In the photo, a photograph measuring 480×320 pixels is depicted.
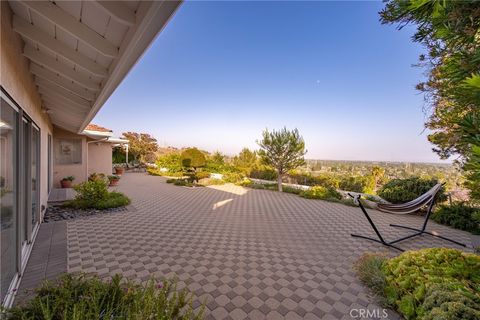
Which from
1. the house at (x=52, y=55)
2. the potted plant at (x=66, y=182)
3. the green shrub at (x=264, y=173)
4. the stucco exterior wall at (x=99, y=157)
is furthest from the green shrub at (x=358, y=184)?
the stucco exterior wall at (x=99, y=157)

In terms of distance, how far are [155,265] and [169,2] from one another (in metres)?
3.58

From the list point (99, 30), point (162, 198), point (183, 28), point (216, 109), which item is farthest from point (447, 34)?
point (216, 109)

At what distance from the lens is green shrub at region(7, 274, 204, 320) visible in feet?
5.46

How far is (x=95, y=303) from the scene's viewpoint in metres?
1.72

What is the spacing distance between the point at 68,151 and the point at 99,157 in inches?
100

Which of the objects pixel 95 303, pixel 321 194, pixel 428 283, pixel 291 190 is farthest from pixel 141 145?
pixel 428 283

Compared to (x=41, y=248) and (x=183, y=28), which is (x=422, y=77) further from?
(x=41, y=248)

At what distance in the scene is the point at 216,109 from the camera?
17.1 m

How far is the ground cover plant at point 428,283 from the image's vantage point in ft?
6.77

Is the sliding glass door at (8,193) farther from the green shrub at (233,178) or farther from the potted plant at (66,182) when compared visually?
the green shrub at (233,178)

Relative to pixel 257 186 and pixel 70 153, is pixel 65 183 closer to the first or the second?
pixel 70 153

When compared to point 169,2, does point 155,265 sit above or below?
below

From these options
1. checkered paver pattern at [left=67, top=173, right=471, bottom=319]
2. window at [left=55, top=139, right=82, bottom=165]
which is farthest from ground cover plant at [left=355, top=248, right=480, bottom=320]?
window at [left=55, top=139, right=82, bottom=165]

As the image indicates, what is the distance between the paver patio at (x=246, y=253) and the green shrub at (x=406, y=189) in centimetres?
113
